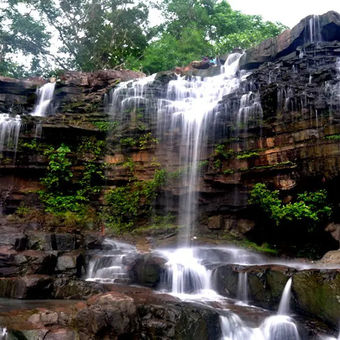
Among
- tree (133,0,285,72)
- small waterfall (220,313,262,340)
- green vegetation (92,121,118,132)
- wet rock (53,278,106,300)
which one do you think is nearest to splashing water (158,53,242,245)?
green vegetation (92,121,118,132)

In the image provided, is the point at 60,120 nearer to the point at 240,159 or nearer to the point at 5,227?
the point at 5,227

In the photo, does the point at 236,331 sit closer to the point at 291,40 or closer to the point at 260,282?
the point at 260,282

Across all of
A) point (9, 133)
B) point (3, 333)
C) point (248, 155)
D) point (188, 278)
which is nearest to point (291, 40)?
point (248, 155)

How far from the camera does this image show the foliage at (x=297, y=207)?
1189cm

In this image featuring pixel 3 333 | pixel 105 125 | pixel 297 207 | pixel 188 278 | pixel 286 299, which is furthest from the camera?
pixel 105 125

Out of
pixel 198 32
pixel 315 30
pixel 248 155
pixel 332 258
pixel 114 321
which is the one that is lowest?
pixel 114 321

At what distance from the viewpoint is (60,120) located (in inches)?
682

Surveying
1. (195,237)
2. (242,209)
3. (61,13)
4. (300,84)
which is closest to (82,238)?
(195,237)

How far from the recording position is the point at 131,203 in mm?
15859

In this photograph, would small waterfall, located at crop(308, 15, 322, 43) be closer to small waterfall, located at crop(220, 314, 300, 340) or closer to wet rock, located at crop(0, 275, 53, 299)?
small waterfall, located at crop(220, 314, 300, 340)

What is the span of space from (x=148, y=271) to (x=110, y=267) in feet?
4.61

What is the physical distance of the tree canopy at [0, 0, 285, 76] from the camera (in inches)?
1105

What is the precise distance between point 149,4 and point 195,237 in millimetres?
25591

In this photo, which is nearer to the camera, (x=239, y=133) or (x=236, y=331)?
(x=236, y=331)
